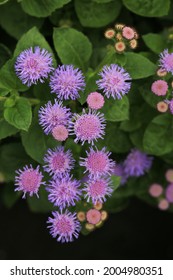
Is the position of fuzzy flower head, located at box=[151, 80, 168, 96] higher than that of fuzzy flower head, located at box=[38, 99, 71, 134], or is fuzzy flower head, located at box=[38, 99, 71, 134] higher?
fuzzy flower head, located at box=[151, 80, 168, 96]

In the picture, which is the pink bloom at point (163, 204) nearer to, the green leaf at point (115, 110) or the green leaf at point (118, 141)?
the green leaf at point (118, 141)

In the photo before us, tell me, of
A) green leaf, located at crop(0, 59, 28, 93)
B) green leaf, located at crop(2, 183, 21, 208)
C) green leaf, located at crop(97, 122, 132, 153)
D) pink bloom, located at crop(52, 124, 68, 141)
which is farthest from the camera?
Result: green leaf, located at crop(2, 183, 21, 208)

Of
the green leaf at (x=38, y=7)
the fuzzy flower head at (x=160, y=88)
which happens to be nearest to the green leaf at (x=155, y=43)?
the fuzzy flower head at (x=160, y=88)

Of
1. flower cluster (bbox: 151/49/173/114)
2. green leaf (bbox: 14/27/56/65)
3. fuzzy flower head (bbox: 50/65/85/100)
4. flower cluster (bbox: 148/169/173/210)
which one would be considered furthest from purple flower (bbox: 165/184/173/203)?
green leaf (bbox: 14/27/56/65)

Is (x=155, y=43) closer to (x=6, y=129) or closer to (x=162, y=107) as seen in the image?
(x=162, y=107)

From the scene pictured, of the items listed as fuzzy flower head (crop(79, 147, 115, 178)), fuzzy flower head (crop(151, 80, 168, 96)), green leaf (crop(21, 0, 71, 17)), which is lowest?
fuzzy flower head (crop(79, 147, 115, 178))

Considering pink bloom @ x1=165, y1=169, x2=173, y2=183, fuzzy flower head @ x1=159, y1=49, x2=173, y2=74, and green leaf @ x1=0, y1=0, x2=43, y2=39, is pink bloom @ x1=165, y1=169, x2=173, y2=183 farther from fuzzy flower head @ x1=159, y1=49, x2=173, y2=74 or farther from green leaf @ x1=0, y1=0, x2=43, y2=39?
green leaf @ x1=0, y1=0, x2=43, y2=39
